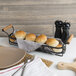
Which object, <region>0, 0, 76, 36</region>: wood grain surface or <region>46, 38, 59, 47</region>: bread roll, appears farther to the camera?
<region>0, 0, 76, 36</region>: wood grain surface

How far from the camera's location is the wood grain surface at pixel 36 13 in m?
1.13

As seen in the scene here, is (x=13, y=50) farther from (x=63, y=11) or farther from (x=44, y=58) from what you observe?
(x=63, y=11)

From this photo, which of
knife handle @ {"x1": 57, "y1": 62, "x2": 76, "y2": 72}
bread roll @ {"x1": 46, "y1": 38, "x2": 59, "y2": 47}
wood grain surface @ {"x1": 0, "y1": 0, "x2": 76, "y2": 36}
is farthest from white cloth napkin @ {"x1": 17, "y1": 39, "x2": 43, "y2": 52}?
wood grain surface @ {"x1": 0, "y1": 0, "x2": 76, "y2": 36}

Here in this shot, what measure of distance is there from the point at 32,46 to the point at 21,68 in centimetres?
19

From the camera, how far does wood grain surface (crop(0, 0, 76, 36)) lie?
1132 mm

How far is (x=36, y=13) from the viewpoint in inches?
45.9

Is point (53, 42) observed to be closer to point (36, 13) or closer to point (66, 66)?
point (66, 66)

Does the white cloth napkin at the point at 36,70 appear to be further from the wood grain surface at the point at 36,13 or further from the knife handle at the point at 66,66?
the wood grain surface at the point at 36,13

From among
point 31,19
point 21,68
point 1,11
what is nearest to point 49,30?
point 31,19

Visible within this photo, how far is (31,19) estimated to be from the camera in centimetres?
119

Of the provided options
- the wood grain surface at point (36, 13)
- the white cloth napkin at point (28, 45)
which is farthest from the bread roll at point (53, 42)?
the wood grain surface at point (36, 13)

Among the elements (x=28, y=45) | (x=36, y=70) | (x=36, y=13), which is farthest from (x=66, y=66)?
(x=36, y=13)

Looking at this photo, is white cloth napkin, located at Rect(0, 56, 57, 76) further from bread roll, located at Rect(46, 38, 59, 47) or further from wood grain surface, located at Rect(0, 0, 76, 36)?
wood grain surface, located at Rect(0, 0, 76, 36)

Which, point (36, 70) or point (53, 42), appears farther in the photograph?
point (53, 42)
